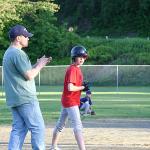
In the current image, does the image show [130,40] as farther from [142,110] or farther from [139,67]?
[142,110]

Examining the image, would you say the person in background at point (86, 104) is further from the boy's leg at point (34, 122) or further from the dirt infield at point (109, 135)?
the boy's leg at point (34, 122)

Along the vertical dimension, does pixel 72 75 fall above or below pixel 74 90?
above

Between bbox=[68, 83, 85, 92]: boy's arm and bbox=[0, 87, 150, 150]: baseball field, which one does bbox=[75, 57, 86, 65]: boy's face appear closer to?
bbox=[68, 83, 85, 92]: boy's arm

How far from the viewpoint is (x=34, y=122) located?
9680mm

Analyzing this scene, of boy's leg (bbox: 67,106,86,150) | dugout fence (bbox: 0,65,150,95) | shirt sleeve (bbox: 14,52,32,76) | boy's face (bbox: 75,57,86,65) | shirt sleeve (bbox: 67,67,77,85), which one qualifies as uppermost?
shirt sleeve (bbox: 14,52,32,76)

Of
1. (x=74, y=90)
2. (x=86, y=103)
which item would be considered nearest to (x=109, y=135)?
(x=74, y=90)

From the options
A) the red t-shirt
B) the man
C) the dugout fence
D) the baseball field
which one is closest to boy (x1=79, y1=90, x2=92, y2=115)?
the baseball field

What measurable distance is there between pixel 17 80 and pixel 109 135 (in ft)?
18.8

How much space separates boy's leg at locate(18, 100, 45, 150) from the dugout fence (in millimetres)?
32504

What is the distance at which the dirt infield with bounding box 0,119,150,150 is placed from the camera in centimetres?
1295

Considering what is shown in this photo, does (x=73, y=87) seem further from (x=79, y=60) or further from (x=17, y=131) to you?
(x=17, y=131)

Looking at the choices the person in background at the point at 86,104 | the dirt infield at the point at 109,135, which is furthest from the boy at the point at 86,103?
the dirt infield at the point at 109,135

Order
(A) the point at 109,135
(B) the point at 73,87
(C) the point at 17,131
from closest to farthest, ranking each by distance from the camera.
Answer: (C) the point at 17,131, (B) the point at 73,87, (A) the point at 109,135

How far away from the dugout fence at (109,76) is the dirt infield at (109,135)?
2350cm
